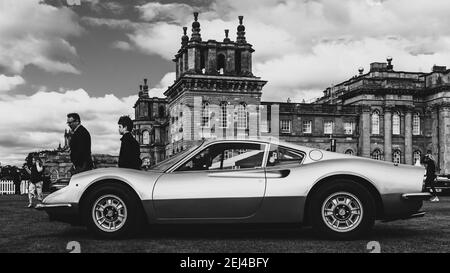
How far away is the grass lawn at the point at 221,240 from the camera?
6227 mm

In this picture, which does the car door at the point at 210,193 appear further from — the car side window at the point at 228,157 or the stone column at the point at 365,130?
the stone column at the point at 365,130

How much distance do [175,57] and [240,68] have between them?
8129 mm

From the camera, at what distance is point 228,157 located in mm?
7531

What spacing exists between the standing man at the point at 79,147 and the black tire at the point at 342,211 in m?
3.88

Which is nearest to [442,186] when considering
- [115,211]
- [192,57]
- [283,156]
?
Answer: [283,156]

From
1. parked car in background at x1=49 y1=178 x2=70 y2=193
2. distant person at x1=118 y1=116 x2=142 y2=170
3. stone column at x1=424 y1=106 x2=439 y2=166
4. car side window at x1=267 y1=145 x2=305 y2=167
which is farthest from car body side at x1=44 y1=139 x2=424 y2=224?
stone column at x1=424 y1=106 x2=439 y2=166

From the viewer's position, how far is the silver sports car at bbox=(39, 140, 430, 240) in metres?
6.88

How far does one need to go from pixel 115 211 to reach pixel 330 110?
57.3 metres

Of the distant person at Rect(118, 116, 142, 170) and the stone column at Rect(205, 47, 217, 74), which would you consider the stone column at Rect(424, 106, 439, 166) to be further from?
the distant person at Rect(118, 116, 142, 170)

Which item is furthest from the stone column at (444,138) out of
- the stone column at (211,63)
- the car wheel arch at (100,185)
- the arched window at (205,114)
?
the car wheel arch at (100,185)

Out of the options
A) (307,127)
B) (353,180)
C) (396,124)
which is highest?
(396,124)

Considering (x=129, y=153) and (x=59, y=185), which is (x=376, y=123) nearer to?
(x=129, y=153)
